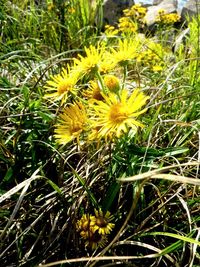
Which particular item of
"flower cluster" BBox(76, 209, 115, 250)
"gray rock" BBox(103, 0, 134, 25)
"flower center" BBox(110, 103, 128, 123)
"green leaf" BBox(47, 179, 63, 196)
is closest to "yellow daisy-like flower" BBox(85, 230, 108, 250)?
"flower cluster" BBox(76, 209, 115, 250)

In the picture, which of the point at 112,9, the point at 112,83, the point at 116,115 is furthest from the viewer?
the point at 112,9

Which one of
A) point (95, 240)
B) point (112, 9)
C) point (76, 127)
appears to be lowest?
point (112, 9)

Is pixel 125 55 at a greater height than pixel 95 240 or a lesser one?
greater

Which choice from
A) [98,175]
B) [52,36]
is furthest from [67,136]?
[52,36]

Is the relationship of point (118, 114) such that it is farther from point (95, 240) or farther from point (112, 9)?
point (112, 9)

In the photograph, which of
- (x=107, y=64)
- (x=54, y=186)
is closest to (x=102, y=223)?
(x=54, y=186)

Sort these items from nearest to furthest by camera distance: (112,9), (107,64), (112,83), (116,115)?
(116,115)
(112,83)
(107,64)
(112,9)

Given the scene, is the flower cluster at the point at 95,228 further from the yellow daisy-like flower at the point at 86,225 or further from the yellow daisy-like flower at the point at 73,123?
the yellow daisy-like flower at the point at 73,123

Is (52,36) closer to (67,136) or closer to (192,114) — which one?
(192,114)
